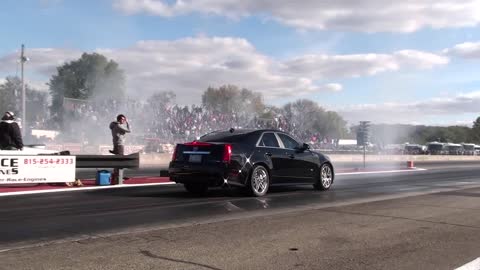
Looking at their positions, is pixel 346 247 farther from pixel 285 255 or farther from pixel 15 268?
pixel 15 268

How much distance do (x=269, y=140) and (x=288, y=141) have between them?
0.78 metres

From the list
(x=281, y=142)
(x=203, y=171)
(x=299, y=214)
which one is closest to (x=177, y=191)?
(x=203, y=171)

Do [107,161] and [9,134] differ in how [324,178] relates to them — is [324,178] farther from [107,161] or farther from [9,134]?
[9,134]

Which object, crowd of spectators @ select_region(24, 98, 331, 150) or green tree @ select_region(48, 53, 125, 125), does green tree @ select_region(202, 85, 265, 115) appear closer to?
green tree @ select_region(48, 53, 125, 125)

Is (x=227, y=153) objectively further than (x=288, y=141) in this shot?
No

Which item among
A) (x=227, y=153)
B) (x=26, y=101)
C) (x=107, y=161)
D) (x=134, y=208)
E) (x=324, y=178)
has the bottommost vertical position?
(x=134, y=208)

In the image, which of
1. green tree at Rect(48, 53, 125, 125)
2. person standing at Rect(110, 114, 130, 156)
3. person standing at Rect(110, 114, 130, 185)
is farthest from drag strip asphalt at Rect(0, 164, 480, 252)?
green tree at Rect(48, 53, 125, 125)

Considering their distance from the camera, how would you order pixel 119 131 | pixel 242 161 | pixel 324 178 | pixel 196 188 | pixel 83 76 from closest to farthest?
pixel 242 161
pixel 196 188
pixel 324 178
pixel 119 131
pixel 83 76

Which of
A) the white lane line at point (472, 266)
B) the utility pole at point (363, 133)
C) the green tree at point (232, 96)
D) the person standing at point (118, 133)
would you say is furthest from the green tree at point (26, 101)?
the white lane line at point (472, 266)

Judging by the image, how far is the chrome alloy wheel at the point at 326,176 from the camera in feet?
43.6

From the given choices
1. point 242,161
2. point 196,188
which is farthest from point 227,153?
point 196,188

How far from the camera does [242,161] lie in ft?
36.0

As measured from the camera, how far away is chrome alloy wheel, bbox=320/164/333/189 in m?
13.3

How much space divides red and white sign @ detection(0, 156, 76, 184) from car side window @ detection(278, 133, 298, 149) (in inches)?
209
